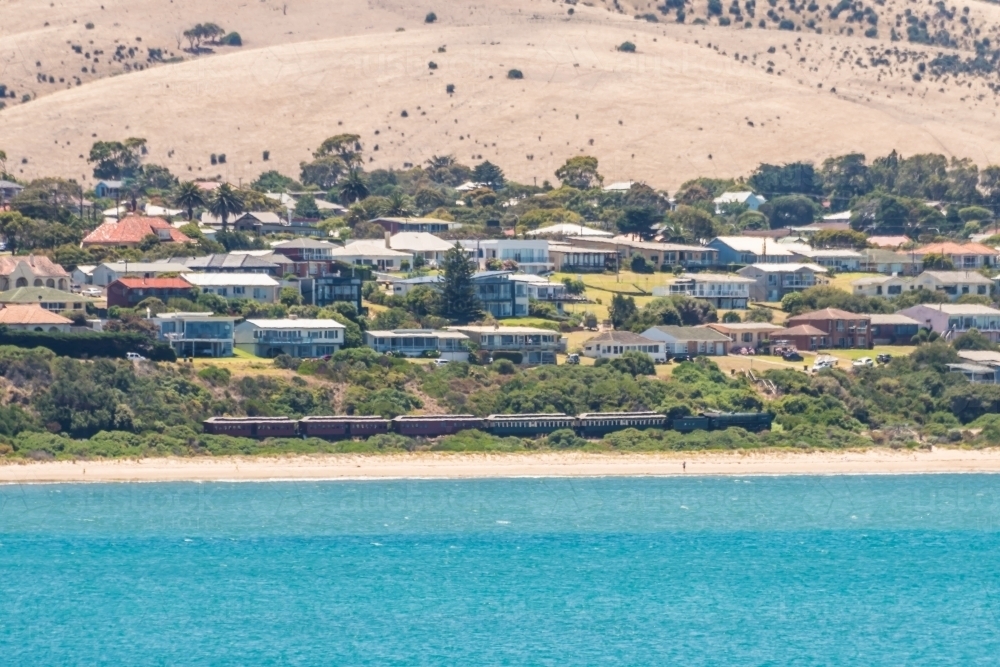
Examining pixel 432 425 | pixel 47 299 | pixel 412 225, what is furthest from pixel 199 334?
pixel 412 225

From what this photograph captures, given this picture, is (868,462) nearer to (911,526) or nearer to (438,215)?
(911,526)

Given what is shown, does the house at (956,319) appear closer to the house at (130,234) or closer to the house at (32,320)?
the house at (130,234)

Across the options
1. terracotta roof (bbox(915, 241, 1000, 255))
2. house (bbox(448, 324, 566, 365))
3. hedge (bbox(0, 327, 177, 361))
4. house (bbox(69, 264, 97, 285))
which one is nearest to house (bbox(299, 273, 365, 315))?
house (bbox(448, 324, 566, 365))

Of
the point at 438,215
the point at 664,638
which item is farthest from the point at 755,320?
the point at 664,638

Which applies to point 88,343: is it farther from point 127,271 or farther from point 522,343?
point 522,343

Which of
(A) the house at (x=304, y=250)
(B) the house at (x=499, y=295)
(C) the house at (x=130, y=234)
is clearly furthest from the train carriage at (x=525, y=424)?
(C) the house at (x=130, y=234)

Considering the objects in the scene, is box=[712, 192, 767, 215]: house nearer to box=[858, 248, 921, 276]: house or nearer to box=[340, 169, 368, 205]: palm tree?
box=[340, 169, 368, 205]: palm tree

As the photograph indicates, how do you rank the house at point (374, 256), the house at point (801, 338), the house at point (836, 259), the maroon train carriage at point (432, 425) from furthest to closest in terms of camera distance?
the house at point (836, 259), the house at point (374, 256), the house at point (801, 338), the maroon train carriage at point (432, 425)
